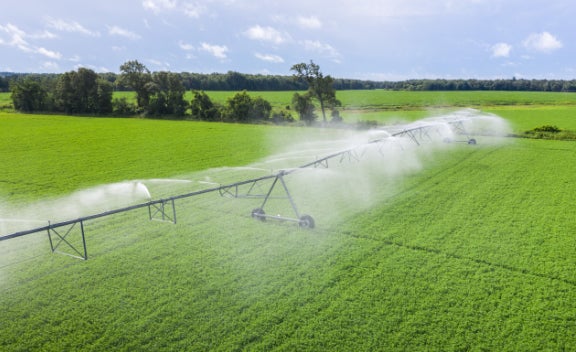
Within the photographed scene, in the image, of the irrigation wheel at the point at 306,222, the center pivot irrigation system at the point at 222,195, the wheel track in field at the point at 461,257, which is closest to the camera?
the center pivot irrigation system at the point at 222,195

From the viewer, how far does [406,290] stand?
8648mm

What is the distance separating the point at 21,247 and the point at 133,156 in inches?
649

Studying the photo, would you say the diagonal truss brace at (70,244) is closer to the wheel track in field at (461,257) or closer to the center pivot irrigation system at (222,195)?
the center pivot irrigation system at (222,195)

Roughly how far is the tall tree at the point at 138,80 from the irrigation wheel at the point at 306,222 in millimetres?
57747

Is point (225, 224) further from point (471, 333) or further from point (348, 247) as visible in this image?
point (471, 333)

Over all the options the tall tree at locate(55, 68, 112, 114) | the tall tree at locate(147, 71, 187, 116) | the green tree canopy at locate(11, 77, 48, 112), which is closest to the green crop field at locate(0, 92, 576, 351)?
the tall tree at locate(147, 71, 187, 116)

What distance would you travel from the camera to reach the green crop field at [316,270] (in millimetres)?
7238

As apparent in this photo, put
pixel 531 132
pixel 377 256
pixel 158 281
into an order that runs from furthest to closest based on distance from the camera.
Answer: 1. pixel 531 132
2. pixel 377 256
3. pixel 158 281

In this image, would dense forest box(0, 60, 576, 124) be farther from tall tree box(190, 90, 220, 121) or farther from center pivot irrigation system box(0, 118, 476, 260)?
center pivot irrigation system box(0, 118, 476, 260)

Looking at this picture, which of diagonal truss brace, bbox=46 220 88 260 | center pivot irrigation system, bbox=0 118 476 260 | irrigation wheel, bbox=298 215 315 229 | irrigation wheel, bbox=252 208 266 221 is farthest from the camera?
irrigation wheel, bbox=252 208 266 221

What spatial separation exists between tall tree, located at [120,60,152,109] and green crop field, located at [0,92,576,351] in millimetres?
47895

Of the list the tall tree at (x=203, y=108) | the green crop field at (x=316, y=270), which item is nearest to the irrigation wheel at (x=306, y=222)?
the green crop field at (x=316, y=270)

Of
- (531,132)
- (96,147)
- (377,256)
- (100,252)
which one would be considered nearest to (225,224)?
(100,252)

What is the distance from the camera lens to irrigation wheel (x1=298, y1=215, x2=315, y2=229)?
12.2m
